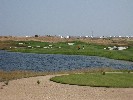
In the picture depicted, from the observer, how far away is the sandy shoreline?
102ft

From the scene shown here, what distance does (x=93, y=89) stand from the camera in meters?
36.3

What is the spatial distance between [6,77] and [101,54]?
218ft

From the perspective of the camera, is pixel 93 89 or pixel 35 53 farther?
pixel 35 53

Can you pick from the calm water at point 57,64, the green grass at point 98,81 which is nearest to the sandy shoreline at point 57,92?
the green grass at point 98,81

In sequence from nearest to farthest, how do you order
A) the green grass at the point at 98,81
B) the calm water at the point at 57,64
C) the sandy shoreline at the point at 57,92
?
the sandy shoreline at the point at 57,92 → the green grass at the point at 98,81 → the calm water at the point at 57,64

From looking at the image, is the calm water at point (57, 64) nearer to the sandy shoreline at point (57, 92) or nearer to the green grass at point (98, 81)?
the green grass at point (98, 81)

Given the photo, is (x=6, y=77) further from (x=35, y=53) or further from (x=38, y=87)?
(x=35, y=53)

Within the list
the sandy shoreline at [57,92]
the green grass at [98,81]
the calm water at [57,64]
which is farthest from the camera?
the calm water at [57,64]

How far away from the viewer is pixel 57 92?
3412cm

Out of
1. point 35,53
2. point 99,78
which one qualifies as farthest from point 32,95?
point 35,53

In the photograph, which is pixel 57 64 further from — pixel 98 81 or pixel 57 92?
pixel 57 92

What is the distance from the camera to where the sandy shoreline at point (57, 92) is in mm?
31109

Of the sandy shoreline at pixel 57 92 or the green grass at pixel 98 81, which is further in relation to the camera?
the green grass at pixel 98 81

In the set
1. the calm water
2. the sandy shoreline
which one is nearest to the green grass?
the sandy shoreline
